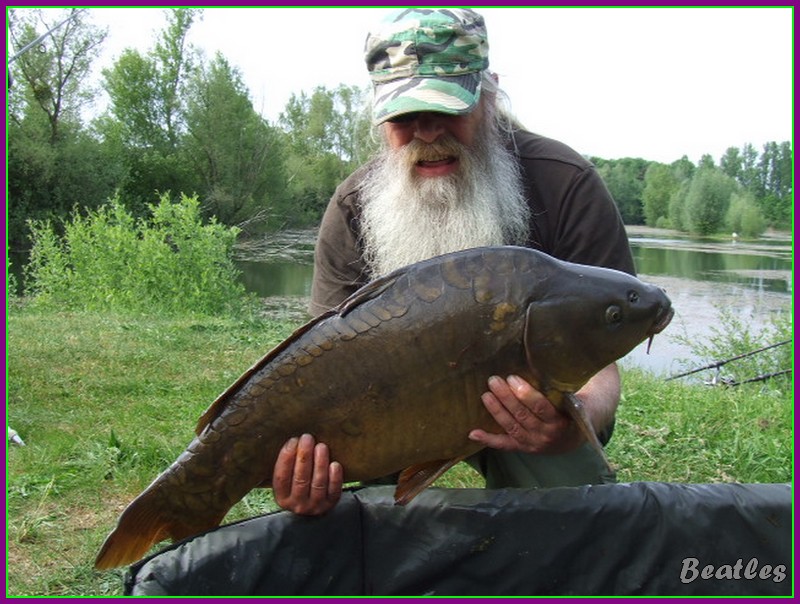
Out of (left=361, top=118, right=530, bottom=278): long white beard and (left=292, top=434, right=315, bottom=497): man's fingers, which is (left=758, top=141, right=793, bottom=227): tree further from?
(left=292, top=434, right=315, bottom=497): man's fingers

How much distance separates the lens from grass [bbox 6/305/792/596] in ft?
5.97

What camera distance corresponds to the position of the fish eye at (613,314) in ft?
3.91

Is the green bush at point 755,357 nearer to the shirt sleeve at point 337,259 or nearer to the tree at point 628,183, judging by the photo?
the shirt sleeve at point 337,259

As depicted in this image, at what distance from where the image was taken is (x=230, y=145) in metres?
21.1

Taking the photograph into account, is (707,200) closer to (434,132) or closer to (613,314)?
(434,132)

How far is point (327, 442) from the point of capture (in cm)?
125

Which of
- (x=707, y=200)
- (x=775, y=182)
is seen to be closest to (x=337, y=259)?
(x=775, y=182)

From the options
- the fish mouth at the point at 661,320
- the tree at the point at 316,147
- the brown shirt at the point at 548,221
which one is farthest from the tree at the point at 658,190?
the fish mouth at the point at 661,320

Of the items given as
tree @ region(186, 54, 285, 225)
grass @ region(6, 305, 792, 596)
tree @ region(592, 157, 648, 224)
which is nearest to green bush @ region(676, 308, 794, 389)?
grass @ region(6, 305, 792, 596)

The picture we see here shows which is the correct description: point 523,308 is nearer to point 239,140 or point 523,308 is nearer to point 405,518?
point 405,518

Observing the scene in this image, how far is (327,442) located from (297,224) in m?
20.1

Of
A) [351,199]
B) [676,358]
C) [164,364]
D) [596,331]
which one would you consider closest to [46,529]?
[351,199]

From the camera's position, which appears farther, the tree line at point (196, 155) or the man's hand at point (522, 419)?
the tree line at point (196, 155)
